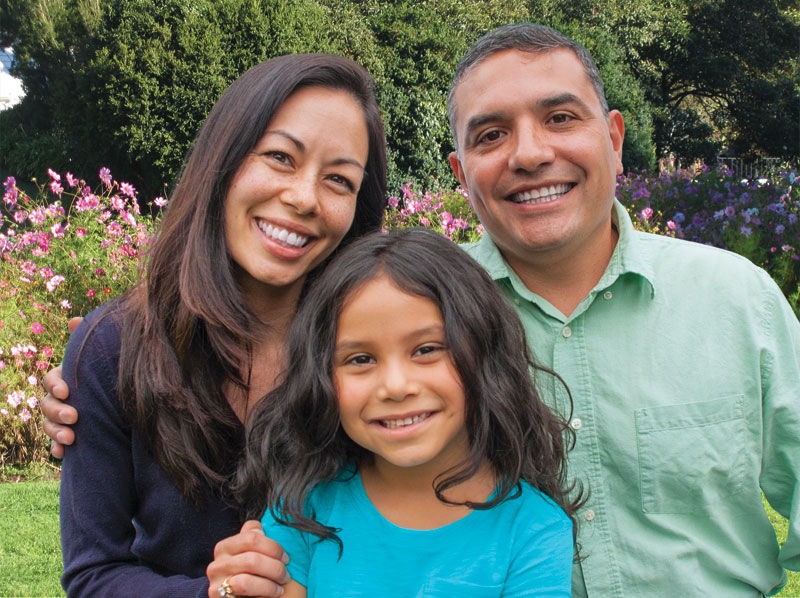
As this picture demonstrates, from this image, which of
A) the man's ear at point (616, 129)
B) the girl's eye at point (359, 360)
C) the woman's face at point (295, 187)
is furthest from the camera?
the man's ear at point (616, 129)

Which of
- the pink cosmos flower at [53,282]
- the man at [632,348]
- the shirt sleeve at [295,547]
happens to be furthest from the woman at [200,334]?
the pink cosmos flower at [53,282]

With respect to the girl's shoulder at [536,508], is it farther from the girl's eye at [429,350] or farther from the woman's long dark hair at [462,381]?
the girl's eye at [429,350]

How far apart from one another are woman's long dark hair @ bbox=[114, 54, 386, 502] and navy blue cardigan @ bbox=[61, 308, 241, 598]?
45 mm

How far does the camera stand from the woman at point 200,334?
1868 millimetres

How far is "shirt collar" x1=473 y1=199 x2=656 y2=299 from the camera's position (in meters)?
2.01

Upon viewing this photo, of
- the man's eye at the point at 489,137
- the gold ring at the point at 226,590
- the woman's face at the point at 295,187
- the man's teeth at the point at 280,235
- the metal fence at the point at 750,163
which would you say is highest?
the metal fence at the point at 750,163

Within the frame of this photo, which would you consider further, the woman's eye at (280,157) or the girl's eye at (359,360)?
the woman's eye at (280,157)

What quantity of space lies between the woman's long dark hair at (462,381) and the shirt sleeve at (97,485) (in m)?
0.34

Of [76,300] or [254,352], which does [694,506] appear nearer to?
[254,352]

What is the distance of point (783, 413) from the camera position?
188cm

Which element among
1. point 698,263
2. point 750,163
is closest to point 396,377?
point 698,263

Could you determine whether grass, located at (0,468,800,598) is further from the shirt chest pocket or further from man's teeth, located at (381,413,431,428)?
man's teeth, located at (381,413,431,428)

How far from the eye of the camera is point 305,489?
5.46 feet

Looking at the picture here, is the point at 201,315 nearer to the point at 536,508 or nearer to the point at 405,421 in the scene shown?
the point at 405,421
